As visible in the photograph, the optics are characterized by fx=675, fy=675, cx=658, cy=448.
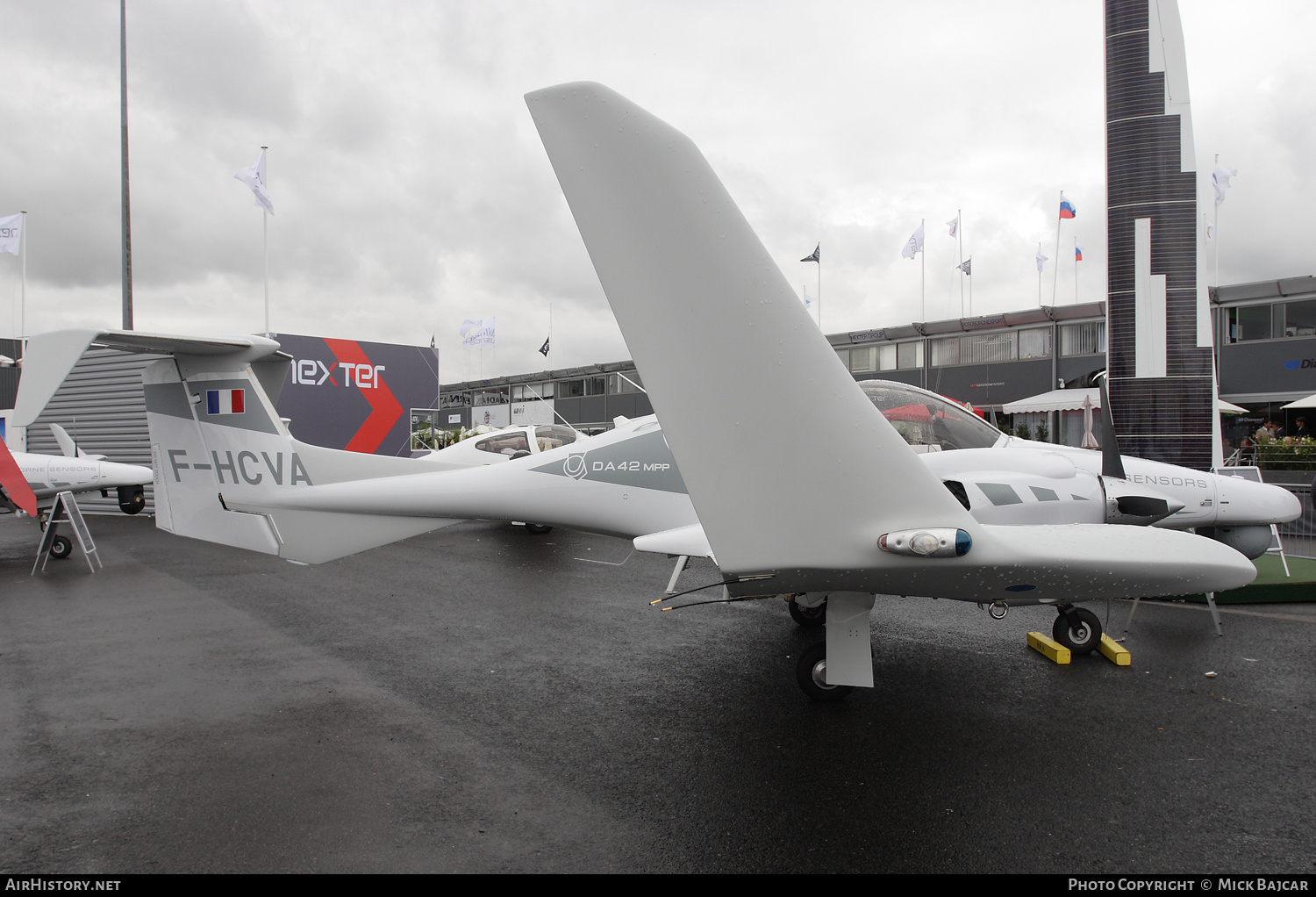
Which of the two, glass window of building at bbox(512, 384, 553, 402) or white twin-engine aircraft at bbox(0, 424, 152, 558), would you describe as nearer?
white twin-engine aircraft at bbox(0, 424, 152, 558)

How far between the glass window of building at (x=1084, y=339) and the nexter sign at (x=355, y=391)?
83.7 feet

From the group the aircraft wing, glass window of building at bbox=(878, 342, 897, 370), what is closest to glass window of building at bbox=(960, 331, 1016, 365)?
glass window of building at bbox=(878, 342, 897, 370)

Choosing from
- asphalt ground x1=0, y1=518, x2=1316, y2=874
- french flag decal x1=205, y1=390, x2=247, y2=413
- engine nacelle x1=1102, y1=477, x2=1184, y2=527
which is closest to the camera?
asphalt ground x1=0, y1=518, x2=1316, y2=874

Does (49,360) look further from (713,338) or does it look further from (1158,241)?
(1158,241)

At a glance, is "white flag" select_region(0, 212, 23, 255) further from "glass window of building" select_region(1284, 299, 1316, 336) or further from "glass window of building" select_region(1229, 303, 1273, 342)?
"glass window of building" select_region(1284, 299, 1316, 336)

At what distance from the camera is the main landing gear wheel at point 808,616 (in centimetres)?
634

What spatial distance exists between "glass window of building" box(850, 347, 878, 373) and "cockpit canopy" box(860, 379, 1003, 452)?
97.4ft

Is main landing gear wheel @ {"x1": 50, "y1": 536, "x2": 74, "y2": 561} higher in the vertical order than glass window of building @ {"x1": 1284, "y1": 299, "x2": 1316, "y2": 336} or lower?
lower

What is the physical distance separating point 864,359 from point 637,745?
33.4m

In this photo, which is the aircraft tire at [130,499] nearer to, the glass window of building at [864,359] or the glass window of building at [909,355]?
the glass window of building at [864,359]

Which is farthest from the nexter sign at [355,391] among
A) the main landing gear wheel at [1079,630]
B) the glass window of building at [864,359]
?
the glass window of building at [864,359]

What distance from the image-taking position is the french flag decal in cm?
534
